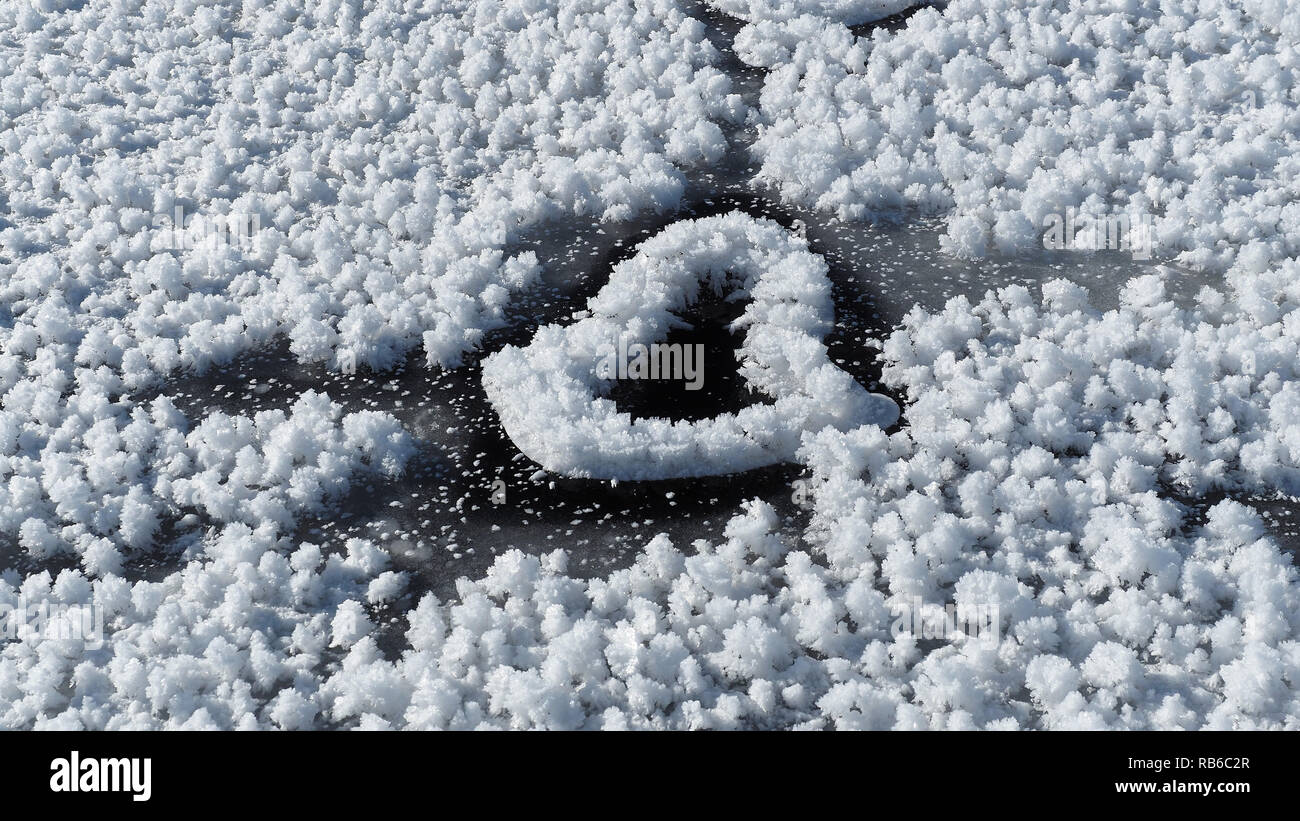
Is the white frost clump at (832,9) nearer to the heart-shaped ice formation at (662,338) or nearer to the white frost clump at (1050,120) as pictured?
the white frost clump at (1050,120)

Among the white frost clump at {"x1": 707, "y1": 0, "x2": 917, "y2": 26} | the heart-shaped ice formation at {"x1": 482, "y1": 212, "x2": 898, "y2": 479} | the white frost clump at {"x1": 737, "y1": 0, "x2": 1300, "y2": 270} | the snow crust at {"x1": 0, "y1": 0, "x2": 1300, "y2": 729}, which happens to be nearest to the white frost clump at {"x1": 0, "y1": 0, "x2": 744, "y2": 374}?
the snow crust at {"x1": 0, "y1": 0, "x2": 1300, "y2": 729}

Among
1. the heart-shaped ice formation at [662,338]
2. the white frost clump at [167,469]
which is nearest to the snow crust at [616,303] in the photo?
the white frost clump at [167,469]

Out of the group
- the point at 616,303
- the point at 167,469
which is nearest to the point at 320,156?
the point at 616,303

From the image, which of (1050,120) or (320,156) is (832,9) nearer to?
(1050,120)

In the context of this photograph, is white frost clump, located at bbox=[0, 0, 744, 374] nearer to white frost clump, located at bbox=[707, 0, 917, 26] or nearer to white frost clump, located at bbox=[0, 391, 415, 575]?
white frost clump, located at bbox=[0, 391, 415, 575]

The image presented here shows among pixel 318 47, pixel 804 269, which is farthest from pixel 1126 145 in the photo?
pixel 318 47

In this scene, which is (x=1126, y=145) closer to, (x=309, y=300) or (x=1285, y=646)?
(x=1285, y=646)
